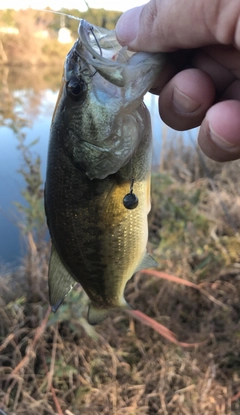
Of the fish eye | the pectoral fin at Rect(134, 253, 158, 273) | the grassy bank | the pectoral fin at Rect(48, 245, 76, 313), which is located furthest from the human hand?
the grassy bank

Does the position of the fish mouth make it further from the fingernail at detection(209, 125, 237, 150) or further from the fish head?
the fingernail at detection(209, 125, 237, 150)

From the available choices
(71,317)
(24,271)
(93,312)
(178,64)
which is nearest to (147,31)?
(178,64)

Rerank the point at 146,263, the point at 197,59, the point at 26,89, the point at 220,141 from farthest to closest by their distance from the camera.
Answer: the point at 26,89
the point at 146,263
the point at 197,59
the point at 220,141

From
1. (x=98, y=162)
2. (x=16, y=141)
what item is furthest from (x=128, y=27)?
(x=16, y=141)

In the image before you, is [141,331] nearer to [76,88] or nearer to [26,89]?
[76,88]

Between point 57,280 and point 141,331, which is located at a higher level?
point 57,280

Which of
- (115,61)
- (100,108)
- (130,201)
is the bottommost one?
(130,201)
